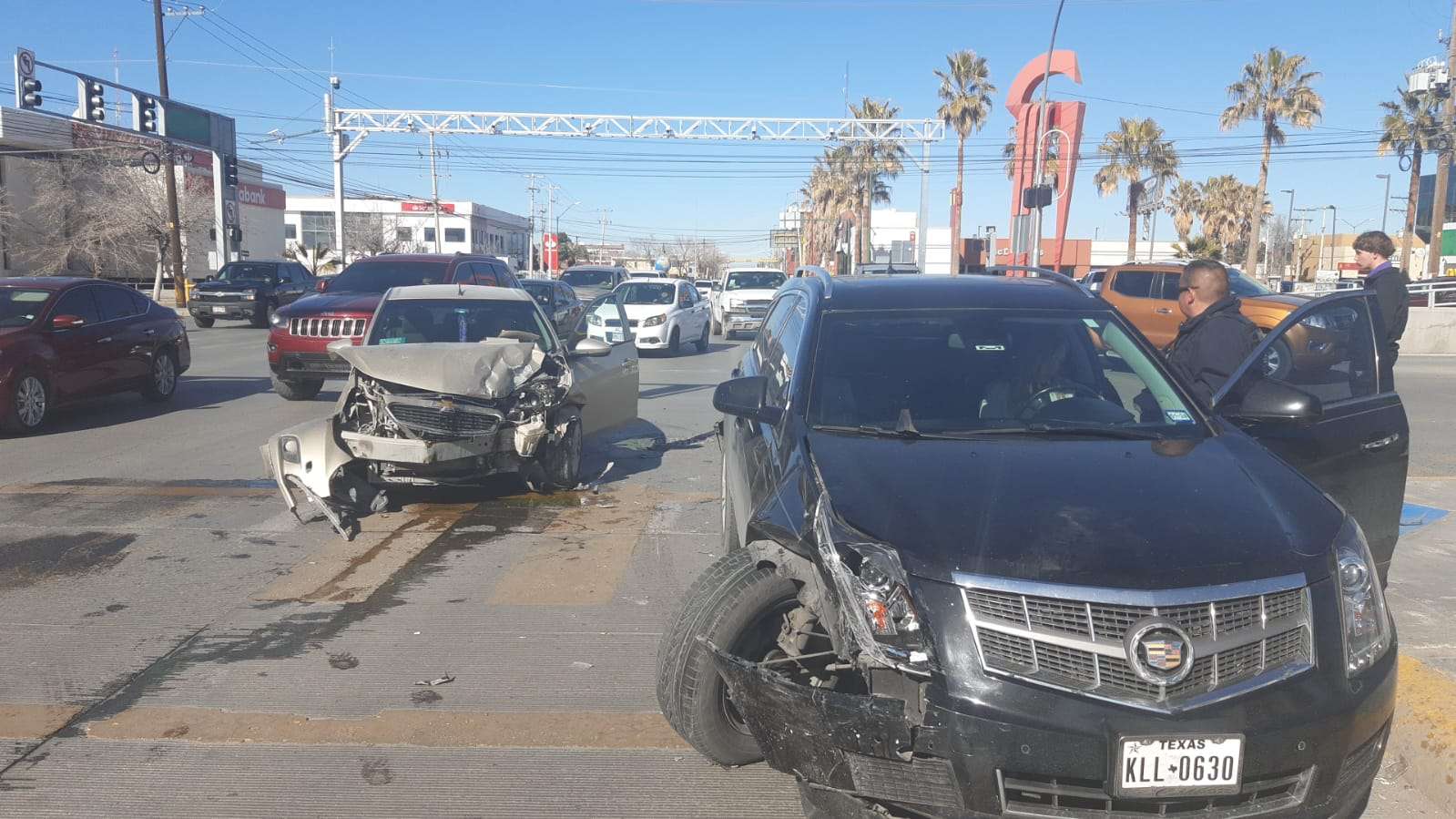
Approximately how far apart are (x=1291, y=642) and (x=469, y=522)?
5.73 m

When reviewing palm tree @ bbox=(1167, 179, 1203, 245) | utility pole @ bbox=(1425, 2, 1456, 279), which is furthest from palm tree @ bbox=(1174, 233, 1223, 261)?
utility pole @ bbox=(1425, 2, 1456, 279)

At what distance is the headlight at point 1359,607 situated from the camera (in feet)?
9.84

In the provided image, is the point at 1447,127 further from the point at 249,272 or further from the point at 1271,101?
the point at 249,272

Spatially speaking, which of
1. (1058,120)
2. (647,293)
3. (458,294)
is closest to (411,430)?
(458,294)

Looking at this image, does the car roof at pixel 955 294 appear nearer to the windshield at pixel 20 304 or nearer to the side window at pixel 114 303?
the windshield at pixel 20 304

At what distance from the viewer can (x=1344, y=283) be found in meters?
34.9

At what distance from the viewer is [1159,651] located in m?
2.77

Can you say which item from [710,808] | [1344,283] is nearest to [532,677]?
[710,808]

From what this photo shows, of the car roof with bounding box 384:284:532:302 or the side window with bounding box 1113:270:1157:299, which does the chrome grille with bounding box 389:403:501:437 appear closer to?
the car roof with bounding box 384:284:532:302

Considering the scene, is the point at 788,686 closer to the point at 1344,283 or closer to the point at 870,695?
the point at 870,695

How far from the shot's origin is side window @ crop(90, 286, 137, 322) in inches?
489

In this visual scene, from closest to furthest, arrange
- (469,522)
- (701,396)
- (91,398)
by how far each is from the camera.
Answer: (469,522) < (91,398) < (701,396)

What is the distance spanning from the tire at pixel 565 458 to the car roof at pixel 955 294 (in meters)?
3.36

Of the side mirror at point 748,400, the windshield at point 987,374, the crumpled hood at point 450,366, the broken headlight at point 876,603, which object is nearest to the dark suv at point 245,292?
the crumpled hood at point 450,366
